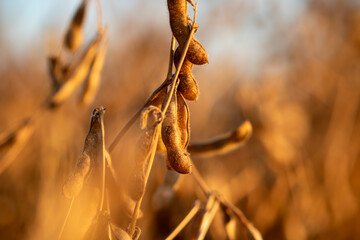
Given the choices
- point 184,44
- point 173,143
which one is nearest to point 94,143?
point 173,143

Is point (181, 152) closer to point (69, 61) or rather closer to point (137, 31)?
point (69, 61)

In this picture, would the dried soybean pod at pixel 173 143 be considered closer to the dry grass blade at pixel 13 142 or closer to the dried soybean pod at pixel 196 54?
the dried soybean pod at pixel 196 54

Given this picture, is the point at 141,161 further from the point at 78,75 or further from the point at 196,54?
the point at 78,75

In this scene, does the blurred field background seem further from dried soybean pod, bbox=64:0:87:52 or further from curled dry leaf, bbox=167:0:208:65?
curled dry leaf, bbox=167:0:208:65

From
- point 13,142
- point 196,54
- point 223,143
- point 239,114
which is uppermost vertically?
point 196,54

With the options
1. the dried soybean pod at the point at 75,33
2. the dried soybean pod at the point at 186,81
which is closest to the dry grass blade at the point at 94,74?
the dried soybean pod at the point at 75,33
